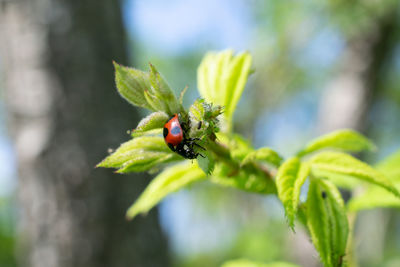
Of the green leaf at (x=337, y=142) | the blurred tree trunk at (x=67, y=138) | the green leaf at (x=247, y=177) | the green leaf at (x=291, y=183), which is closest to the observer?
the green leaf at (x=291, y=183)

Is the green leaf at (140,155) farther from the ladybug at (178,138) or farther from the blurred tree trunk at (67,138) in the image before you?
the blurred tree trunk at (67,138)

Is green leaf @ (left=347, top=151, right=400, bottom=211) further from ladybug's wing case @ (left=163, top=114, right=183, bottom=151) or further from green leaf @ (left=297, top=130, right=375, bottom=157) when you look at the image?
ladybug's wing case @ (left=163, top=114, right=183, bottom=151)

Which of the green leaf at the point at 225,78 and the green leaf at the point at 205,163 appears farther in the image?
the green leaf at the point at 225,78

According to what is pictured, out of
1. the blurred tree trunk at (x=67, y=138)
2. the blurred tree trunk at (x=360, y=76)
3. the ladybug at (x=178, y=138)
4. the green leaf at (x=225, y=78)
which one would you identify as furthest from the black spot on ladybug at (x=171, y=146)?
the blurred tree trunk at (x=360, y=76)

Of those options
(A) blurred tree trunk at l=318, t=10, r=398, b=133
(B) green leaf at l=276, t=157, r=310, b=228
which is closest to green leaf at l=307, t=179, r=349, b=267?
(B) green leaf at l=276, t=157, r=310, b=228

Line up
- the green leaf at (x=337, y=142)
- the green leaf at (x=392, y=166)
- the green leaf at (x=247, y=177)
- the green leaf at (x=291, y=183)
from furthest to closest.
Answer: the green leaf at (x=392, y=166), the green leaf at (x=337, y=142), the green leaf at (x=247, y=177), the green leaf at (x=291, y=183)

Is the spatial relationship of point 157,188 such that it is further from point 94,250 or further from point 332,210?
point 94,250
